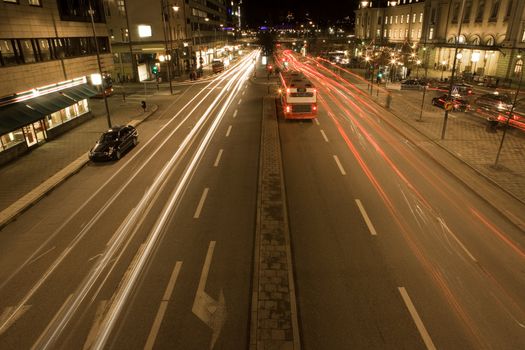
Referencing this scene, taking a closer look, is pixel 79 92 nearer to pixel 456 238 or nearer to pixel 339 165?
pixel 339 165

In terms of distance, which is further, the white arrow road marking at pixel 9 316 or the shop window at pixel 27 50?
the shop window at pixel 27 50

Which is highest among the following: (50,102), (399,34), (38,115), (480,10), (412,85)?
(480,10)

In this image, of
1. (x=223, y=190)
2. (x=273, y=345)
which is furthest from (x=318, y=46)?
(x=273, y=345)

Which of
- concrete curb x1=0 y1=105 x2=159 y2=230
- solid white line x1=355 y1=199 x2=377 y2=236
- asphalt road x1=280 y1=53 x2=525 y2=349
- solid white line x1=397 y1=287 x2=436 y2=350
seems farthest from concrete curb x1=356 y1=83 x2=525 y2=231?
concrete curb x1=0 y1=105 x2=159 y2=230

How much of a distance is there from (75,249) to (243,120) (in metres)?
21.4

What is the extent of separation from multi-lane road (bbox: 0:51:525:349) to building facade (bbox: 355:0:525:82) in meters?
27.5

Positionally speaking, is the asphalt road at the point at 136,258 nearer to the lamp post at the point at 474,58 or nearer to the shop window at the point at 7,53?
the shop window at the point at 7,53

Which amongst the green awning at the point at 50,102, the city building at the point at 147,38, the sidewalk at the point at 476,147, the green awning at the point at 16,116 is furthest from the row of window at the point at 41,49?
the sidewalk at the point at 476,147

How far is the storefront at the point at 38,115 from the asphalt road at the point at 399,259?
704 inches

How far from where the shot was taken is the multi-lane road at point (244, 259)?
8781 mm

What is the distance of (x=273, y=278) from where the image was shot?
1018 centimetres

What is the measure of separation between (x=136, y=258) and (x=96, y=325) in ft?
→ 9.67

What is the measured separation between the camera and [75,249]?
12.4m

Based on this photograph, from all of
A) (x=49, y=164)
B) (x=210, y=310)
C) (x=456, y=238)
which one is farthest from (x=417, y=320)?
(x=49, y=164)
